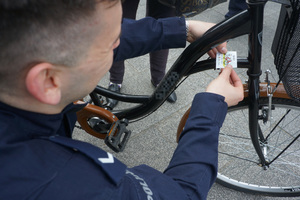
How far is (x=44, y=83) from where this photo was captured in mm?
484

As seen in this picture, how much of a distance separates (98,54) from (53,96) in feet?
0.43

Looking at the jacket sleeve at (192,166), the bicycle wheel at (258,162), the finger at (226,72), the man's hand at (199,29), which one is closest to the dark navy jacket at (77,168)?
the jacket sleeve at (192,166)

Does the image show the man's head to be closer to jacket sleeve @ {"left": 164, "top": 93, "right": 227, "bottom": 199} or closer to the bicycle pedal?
jacket sleeve @ {"left": 164, "top": 93, "right": 227, "bottom": 199}

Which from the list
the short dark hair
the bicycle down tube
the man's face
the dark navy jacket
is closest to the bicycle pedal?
the bicycle down tube

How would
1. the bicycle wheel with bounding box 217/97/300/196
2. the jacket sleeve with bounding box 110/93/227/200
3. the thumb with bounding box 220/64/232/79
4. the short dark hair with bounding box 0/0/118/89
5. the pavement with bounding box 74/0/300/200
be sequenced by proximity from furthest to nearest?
1. the pavement with bounding box 74/0/300/200
2. the bicycle wheel with bounding box 217/97/300/196
3. the thumb with bounding box 220/64/232/79
4. the jacket sleeve with bounding box 110/93/227/200
5. the short dark hair with bounding box 0/0/118/89

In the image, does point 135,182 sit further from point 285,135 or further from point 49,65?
point 285,135

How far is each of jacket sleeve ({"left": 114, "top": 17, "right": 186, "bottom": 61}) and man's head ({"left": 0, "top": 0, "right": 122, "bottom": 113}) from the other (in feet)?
1.55

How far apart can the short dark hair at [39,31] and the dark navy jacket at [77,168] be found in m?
0.13

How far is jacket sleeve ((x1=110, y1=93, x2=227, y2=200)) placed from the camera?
2.00ft

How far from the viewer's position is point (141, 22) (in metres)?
1.01

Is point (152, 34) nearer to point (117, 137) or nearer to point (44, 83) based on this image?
point (117, 137)

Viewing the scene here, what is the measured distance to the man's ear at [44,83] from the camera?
453mm

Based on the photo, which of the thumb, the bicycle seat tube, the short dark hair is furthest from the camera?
the thumb

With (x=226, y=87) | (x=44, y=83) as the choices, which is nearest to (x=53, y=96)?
(x=44, y=83)
